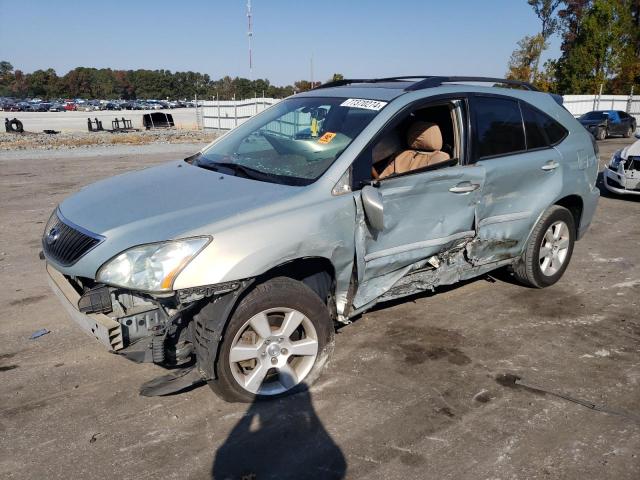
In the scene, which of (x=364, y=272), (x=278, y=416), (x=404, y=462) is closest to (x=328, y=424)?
(x=278, y=416)

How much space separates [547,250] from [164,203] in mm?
3625

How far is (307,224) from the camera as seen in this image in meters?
3.28

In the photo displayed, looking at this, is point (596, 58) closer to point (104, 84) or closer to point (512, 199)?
point (512, 199)

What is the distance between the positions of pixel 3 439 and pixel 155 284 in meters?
1.23

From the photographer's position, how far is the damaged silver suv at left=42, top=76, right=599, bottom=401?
299 centimetres

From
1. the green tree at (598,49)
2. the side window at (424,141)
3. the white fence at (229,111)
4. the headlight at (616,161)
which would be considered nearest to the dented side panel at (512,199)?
the side window at (424,141)

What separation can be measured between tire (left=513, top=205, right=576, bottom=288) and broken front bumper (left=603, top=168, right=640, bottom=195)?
5.48 m

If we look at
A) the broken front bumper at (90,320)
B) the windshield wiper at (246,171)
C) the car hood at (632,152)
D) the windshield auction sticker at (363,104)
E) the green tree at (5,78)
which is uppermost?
the green tree at (5,78)

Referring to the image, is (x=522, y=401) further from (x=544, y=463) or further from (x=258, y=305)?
(x=258, y=305)

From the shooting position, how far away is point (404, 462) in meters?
2.83

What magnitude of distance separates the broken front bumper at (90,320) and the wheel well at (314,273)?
95cm

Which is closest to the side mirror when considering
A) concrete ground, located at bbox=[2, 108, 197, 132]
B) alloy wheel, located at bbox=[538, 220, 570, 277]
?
alloy wheel, located at bbox=[538, 220, 570, 277]

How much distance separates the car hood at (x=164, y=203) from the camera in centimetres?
303

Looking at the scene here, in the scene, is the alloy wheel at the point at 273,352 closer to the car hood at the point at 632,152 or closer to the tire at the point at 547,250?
the tire at the point at 547,250
